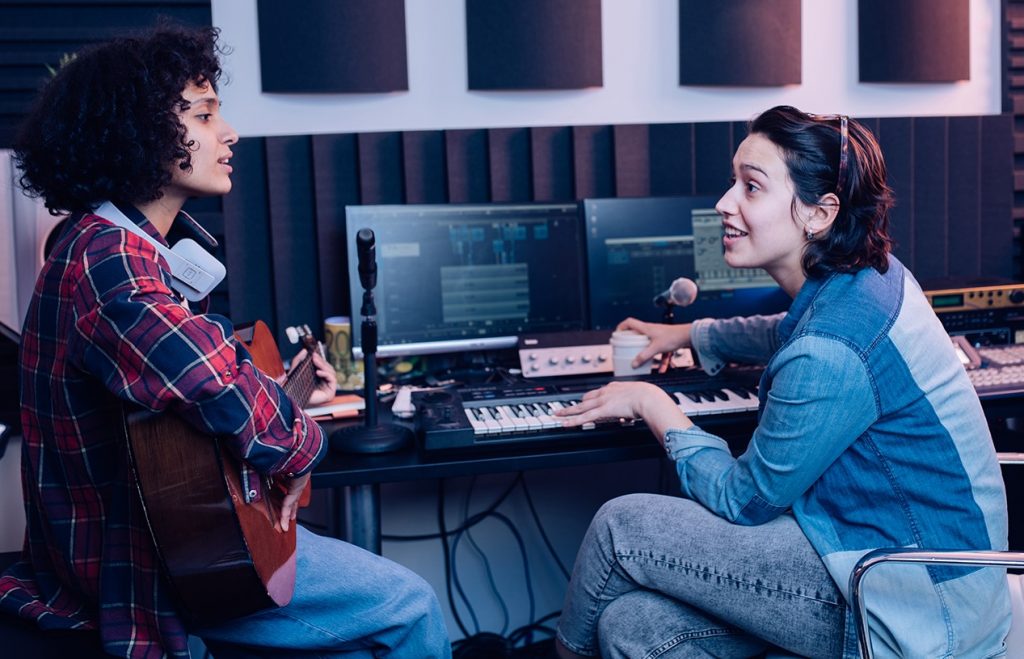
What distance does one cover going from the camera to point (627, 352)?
7.80 feet

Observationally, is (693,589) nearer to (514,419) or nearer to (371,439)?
(514,419)

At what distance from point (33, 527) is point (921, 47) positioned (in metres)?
2.90

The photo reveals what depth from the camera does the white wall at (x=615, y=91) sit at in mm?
2686

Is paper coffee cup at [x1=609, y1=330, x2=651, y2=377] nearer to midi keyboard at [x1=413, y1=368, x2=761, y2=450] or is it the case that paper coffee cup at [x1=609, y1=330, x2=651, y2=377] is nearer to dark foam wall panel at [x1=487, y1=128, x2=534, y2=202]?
midi keyboard at [x1=413, y1=368, x2=761, y2=450]

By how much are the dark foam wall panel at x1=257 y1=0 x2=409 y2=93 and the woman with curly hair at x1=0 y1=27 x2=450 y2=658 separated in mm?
850

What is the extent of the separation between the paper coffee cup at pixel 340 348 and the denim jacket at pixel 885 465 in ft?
3.82

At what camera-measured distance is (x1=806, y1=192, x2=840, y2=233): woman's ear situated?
1724 mm

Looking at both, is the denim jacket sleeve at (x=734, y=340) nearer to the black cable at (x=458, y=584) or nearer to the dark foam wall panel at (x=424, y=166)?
the dark foam wall panel at (x=424, y=166)

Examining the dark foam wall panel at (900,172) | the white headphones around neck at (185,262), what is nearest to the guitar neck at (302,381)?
the white headphones around neck at (185,262)

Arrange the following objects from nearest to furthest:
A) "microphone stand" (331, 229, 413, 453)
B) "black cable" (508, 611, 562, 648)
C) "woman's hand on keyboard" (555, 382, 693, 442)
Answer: "woman's hand on keyboard" (555, 382, 693, 442)
"microphone stand" (331, 229, 413, 453)
"black cable" (508, 611, 562, 648)

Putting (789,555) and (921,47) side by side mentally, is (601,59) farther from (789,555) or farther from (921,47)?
(789,555)

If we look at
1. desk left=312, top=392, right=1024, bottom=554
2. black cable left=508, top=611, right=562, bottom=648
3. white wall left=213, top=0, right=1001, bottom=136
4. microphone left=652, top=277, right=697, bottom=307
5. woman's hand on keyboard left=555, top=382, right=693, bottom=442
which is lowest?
black cable left=508, top=611, right=562, bottom=648

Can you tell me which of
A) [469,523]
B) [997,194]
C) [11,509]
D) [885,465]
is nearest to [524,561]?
[469,523]

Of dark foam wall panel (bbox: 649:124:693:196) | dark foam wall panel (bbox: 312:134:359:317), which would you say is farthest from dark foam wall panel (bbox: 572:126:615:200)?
dark foam wall panel (bbox: 312:134:359:317)
